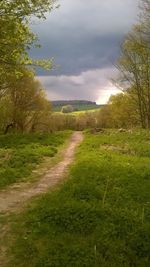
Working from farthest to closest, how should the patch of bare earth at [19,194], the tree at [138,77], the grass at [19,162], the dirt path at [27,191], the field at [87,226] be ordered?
the tree at [138,77] < the grass at [19,162] < the dirt path at [27,191] < the patch of bare earth at [19,194] < the field at [87,226]

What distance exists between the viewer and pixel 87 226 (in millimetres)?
12805

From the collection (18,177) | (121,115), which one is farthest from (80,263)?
(121,115)

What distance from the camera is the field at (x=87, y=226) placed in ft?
36.2

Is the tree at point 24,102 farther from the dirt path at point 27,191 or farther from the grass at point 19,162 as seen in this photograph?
the dirt path at point 27,191

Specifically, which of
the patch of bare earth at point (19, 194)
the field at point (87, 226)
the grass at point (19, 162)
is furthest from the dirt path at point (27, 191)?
the grass at point (19, 162)

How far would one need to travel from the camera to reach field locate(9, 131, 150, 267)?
11.0m

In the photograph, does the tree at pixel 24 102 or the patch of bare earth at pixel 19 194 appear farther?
the tree at pixel 24 102

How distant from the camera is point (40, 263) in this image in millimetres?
10570

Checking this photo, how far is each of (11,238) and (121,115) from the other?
225ft

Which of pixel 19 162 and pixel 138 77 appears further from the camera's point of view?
pixel 138 77

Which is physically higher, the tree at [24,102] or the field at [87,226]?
the tree at [24,102]

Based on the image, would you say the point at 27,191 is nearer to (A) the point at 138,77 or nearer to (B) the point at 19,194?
(B) the point at 19,194

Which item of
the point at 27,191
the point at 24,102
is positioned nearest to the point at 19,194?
the point at 27,191

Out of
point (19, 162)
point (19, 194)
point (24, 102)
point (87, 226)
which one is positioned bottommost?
point (87, 226)
